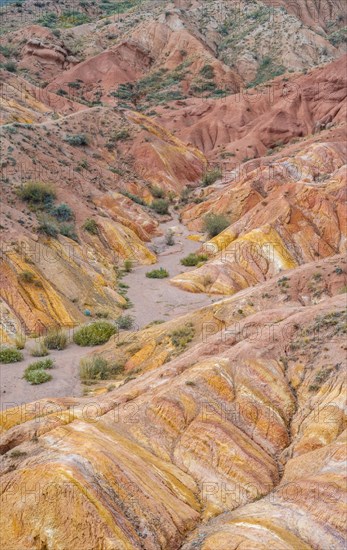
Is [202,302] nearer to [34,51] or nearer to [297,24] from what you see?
[34,51]

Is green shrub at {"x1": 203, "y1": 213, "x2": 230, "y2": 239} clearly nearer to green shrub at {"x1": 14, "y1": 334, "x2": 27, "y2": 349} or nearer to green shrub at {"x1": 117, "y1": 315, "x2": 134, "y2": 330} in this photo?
green shrub at {"x1": 117, "y1": 315, "x2": 134, "y2": 330}

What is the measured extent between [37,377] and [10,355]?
220 centimetres

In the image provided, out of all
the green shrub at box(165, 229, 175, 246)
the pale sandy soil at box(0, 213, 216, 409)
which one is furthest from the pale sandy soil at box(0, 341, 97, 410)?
the green shrub at box(165, 229, 175, 246)

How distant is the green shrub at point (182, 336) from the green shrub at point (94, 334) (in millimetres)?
4139

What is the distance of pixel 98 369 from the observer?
550 inches

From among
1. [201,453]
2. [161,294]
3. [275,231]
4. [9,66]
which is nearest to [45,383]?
[201,453]

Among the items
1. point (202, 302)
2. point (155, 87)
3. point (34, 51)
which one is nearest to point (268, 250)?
point (202, 302)

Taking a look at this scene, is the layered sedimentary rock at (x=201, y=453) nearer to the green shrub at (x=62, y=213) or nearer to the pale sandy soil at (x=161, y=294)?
the pale sandy soil at (x=161, y=294)

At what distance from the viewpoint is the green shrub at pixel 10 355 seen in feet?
51.2

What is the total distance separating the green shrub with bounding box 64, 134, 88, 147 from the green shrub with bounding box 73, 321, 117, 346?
2478 cm

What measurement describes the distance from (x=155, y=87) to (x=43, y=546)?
72125 mm

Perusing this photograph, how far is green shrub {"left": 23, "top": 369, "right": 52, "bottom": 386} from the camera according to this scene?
45.5 ft

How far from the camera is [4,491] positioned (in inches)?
261

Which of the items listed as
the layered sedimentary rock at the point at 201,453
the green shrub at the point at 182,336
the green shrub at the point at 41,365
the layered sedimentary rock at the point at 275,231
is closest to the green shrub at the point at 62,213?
the layered sedimentary rock at the point at 275,231
